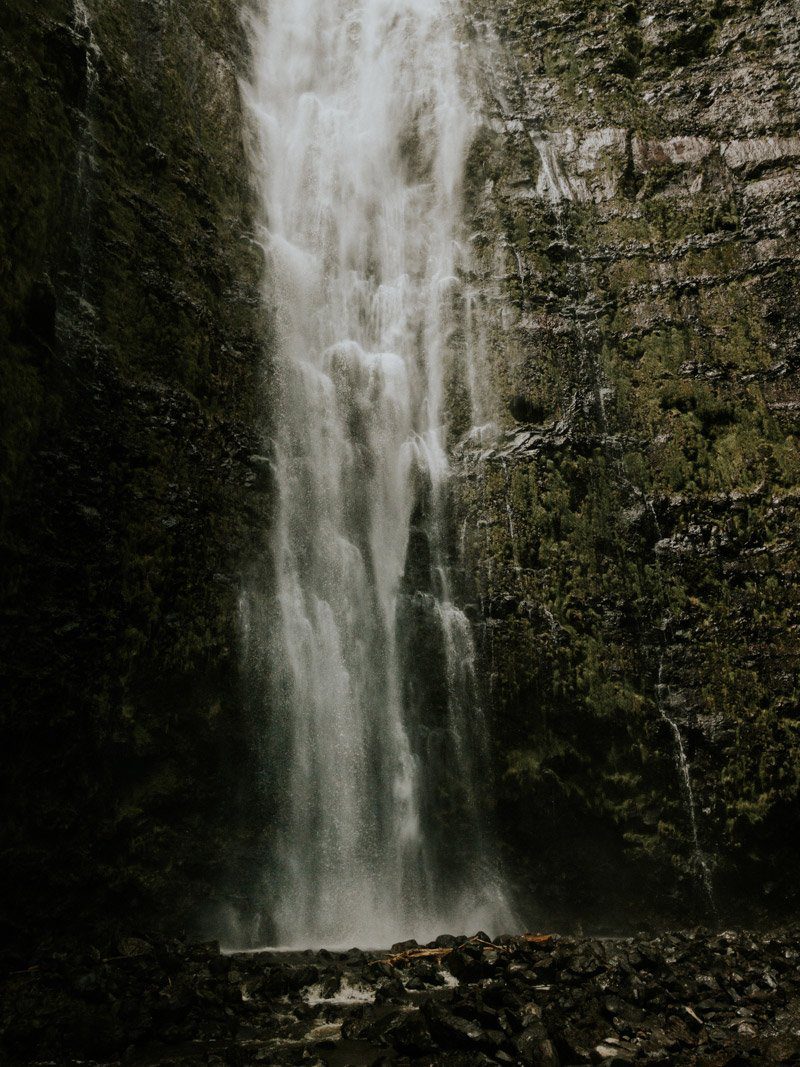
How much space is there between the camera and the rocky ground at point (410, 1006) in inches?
210

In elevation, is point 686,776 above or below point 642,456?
below

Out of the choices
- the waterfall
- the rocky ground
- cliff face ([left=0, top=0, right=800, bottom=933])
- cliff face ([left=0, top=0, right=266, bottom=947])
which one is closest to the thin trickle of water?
cliff face ([left=0, top=0, right=800, bottom=933])

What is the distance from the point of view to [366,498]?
11.5 meters

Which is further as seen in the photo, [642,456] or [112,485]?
[642,456]

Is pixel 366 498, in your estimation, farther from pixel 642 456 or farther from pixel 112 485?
pixel 642 456

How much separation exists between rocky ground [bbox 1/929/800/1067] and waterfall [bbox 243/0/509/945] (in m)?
1.77

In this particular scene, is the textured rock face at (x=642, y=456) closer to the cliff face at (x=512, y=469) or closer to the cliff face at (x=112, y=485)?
the cliff face at (x=512, y=469)

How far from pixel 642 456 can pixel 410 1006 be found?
861 centimetres

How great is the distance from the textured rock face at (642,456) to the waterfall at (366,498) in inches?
31.7

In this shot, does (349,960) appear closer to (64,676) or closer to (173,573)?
(64,676)

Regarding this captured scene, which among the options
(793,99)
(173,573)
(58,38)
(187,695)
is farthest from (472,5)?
(187,695)

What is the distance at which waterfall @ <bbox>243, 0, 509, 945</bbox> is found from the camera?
375 inches

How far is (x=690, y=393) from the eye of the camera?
38.5 ft

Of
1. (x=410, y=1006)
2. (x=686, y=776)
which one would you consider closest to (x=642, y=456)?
(x=686, y=776)
